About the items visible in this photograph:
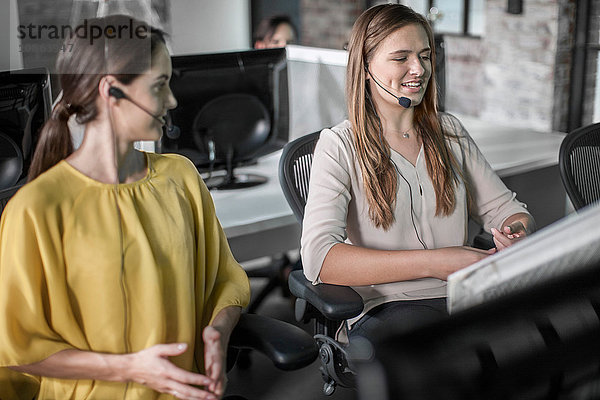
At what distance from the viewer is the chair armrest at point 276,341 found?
1.15m

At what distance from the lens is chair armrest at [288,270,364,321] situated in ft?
4.60

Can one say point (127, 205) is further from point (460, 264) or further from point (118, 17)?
point (460, 264)

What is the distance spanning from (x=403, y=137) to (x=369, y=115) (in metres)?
0.09

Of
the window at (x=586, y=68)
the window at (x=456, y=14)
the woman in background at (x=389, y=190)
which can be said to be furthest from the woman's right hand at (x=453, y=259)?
the window at (x=456, y=14)

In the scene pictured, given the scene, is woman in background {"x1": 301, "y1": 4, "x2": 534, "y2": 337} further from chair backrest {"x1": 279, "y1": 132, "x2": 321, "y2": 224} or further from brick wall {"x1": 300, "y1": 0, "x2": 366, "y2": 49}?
brick wall {"x1": 300, "y1": 0, "x2": 366, "y2": 49}

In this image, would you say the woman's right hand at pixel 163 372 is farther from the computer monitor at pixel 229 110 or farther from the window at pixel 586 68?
the window at pixel 586 68

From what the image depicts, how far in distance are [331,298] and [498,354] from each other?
937mm

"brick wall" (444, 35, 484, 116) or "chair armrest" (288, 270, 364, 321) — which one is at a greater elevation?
"brick wall" (444, 35, 484, 116)

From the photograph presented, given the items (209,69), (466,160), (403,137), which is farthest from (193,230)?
(209,69)

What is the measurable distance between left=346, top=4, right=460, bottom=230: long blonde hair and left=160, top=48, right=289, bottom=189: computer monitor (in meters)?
0.78

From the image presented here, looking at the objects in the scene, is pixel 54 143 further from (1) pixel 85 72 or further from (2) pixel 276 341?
(2) pixel 276 341

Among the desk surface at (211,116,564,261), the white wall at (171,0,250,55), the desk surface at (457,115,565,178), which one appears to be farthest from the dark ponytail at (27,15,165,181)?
the white wall at (171,0,250,55)

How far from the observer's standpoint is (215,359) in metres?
1.12

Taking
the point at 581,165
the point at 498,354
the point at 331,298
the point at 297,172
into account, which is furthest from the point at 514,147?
the point at 498,354
